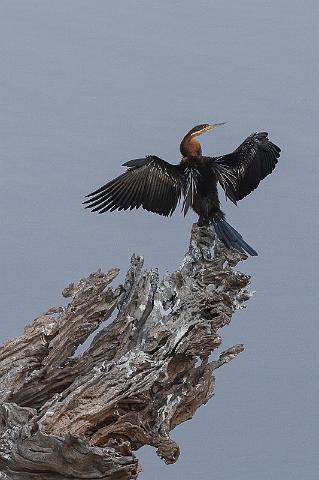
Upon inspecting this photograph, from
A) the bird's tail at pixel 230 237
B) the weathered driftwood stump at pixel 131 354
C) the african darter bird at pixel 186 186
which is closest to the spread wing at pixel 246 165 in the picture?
the african darter bird at pixel 186 186

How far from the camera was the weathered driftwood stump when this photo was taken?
989 centimetres

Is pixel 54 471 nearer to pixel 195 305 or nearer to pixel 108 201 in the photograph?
pixel 195 305

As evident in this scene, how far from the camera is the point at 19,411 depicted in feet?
31.4

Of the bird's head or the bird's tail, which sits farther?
the bird's head

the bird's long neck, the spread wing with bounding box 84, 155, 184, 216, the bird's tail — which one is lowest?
the bird's tail

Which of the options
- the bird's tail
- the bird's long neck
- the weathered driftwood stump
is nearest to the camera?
the weathered driftwood stump

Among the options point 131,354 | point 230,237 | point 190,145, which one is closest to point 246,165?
point 190,145

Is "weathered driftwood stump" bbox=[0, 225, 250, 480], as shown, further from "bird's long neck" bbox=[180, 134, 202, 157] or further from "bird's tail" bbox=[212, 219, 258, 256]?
"bird's long neck" bbox=[180, 134, 202, 157]

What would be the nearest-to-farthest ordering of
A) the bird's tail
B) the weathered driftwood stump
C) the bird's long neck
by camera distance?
the weathered driftwood stump
the bird's tail
the bird's long neck

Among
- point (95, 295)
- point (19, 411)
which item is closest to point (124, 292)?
point (95, 295)

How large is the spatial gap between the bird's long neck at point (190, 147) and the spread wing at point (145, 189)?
11.1 inches

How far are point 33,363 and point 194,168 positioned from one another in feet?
8.13

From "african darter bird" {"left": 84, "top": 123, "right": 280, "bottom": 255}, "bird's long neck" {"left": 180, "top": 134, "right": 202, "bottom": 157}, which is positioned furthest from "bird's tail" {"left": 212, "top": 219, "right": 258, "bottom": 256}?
"bird's long neck" {"left": 180, "top": 134, "right": 202, "bottom": 157}

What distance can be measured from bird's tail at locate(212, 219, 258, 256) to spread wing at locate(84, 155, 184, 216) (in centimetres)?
51
